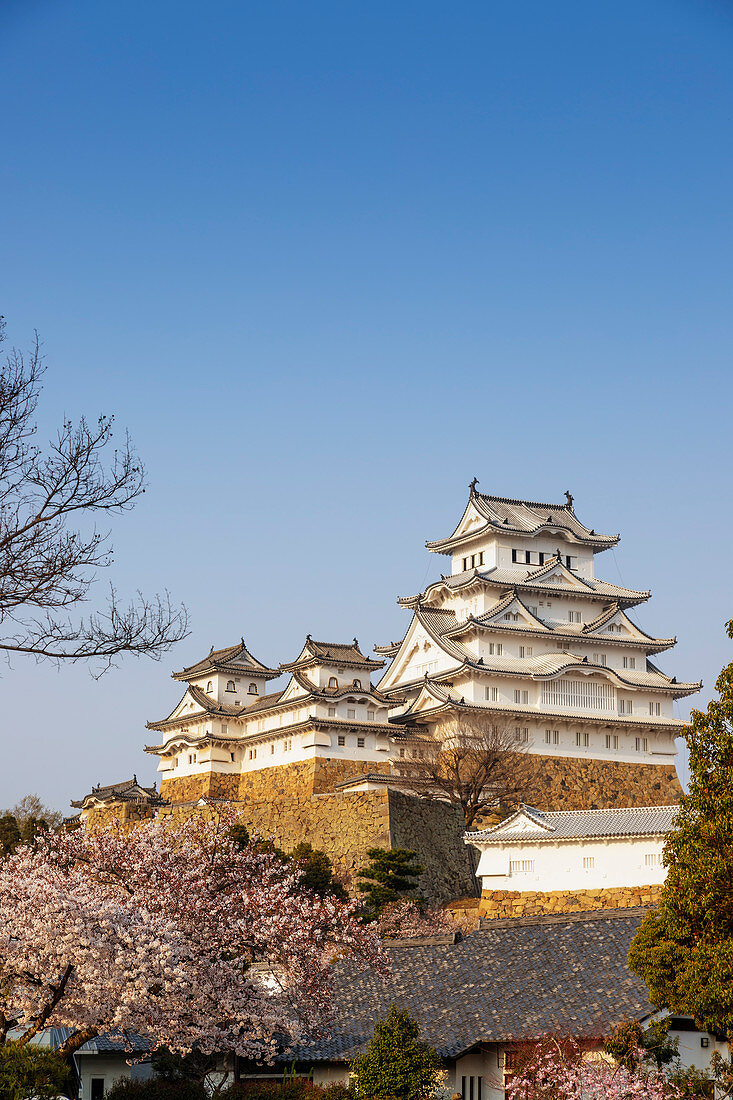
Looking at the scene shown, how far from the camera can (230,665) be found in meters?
51.1

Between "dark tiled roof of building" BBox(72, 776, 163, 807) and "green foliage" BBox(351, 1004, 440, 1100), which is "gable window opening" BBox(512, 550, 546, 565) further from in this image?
"green foliage" BBox(351, 1004, 440, 1100)

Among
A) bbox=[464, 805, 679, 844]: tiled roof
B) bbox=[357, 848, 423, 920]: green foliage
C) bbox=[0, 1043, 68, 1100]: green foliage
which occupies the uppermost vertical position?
bbox=[464, 805, 679, 844]: tiled roof

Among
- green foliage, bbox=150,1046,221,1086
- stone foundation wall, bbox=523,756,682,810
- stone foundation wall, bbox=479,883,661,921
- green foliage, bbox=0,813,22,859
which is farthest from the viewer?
green foliage, bbox=0,813,22,859

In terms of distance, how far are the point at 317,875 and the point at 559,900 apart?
669 centimetres

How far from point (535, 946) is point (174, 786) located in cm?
2946

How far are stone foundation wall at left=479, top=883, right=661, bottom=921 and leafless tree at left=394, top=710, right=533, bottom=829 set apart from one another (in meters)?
7.78

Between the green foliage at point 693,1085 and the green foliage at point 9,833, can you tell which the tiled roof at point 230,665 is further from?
the green foliage at point 693,1085

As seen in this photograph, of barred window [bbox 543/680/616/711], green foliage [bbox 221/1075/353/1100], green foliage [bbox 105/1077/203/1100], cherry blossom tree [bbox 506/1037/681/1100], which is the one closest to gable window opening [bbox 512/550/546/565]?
barred window [bbox 543/680/616/711]

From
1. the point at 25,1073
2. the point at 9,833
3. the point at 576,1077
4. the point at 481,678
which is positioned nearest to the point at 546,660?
the point at 481,678

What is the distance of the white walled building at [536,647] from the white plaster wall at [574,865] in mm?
11598

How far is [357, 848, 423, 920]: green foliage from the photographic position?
1320 inches

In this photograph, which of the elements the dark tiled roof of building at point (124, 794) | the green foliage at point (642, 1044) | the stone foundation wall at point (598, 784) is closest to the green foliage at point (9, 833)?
the dark tiled roof of building at point (124, 794)

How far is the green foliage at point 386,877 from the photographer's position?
110 ft

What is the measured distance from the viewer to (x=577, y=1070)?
17.4 meters
